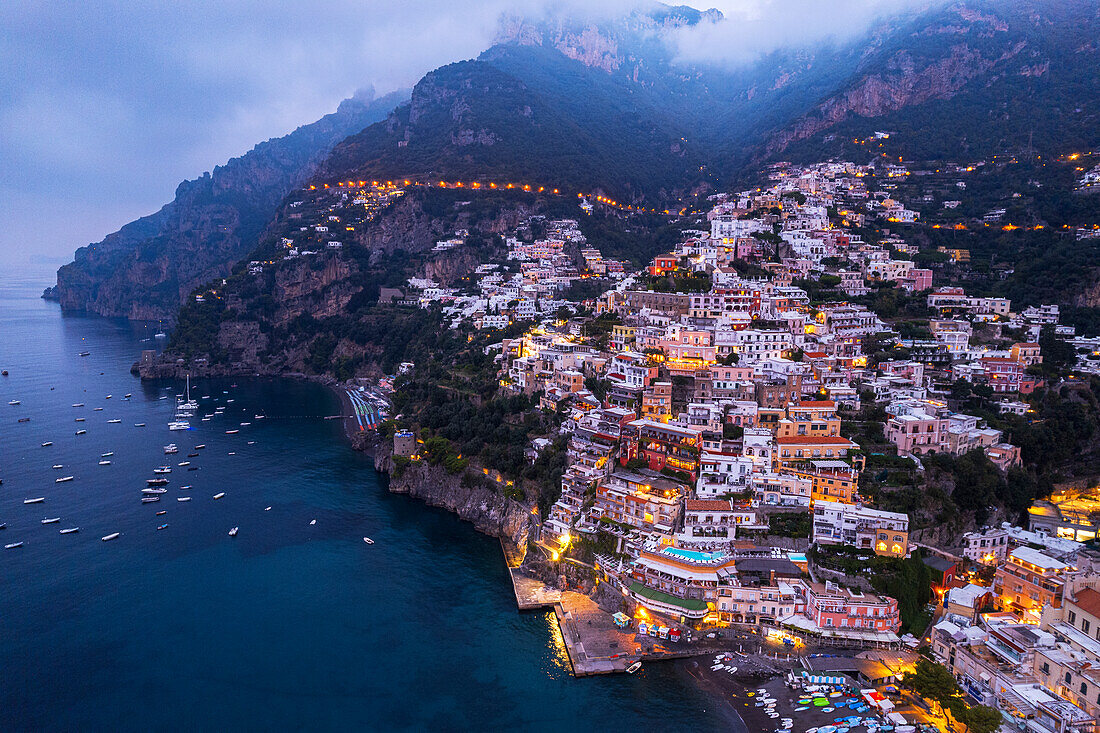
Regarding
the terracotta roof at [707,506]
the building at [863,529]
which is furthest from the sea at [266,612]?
the building at [863,529]

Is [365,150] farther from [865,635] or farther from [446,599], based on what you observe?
[865,635]

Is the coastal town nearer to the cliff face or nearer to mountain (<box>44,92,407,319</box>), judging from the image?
the cliff face

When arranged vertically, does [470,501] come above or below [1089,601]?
below

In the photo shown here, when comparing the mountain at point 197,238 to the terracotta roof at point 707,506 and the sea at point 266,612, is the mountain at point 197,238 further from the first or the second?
the terracotta roof at point 707,506

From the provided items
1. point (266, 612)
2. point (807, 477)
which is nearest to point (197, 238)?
point (266, 612)

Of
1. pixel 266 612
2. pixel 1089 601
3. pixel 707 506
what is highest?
pixel 707 506

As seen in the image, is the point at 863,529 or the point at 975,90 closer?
the point at 863,529

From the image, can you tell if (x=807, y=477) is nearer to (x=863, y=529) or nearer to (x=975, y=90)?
(x=863, y=529)
